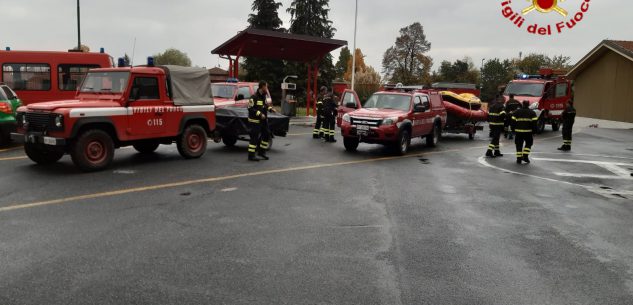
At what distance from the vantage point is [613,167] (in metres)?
12.7

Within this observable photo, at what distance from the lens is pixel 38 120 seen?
9.40 meters

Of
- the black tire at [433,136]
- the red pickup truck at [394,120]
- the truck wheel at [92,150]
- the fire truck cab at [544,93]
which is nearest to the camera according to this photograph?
the truck wheel at [92,150]

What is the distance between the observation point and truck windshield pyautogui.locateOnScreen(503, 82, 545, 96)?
21917 millimetres

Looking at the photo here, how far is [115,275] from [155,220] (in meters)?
1.93

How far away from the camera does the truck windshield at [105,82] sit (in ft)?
33.5

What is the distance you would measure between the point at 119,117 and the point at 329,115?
804cm

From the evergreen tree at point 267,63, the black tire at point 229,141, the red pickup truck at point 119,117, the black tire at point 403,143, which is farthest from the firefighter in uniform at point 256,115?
the evergreen tree at point 267,63

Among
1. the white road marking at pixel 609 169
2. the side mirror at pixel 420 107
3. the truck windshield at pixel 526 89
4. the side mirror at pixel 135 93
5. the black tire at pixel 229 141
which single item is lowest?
the white road marking at pixel 609 169

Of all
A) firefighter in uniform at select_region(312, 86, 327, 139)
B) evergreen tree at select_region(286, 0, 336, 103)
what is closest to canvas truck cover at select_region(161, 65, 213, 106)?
firefighter in uniform at select_region(312, 86, 327, 139)

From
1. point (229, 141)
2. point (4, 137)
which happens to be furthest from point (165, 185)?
point (4, 137)

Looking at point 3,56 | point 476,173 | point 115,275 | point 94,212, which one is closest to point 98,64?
point 3,56

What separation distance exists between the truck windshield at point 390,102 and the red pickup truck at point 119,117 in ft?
16.8

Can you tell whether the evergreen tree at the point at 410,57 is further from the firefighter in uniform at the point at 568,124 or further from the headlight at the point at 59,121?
the headlight at the point at 59,121

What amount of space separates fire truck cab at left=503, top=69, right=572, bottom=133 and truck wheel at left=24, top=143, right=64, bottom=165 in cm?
1798
